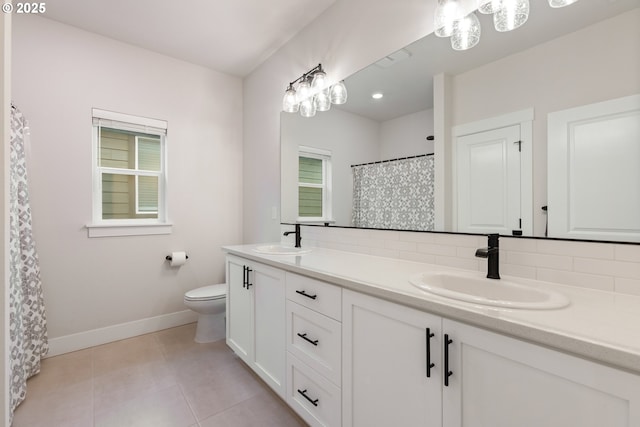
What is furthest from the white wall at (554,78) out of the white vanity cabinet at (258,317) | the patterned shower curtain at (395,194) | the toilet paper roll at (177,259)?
the toilet paper roll at (177,259)

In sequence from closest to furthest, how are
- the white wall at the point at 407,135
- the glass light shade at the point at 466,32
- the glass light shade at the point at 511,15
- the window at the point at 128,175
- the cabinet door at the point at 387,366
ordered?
1. the cabinet door at the point at 387,366
2. the glass light shade at the point at 511,15
3. the glass light shade at the point at 466,32
4. the white wall at the point at 407,135
5. the window at the point at 128,175

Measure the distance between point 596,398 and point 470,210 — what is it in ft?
2.70

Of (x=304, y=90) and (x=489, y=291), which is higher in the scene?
(x=304, y=90)

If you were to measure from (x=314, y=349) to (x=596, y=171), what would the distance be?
1304 mm

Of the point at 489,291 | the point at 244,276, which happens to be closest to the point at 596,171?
the point at 489,291

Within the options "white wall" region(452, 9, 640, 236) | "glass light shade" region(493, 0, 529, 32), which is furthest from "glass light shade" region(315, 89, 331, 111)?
"glass light shade" region(493, 0, 529, 32)

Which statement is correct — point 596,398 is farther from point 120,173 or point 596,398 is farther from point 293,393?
point 120,173

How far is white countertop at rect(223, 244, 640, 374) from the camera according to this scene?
0.61 meters

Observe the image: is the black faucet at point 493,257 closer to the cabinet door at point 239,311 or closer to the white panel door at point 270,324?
the white panel door at point 270,324

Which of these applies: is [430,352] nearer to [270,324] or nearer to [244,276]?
[270,324]

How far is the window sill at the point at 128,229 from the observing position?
242cm

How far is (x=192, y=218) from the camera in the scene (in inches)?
114

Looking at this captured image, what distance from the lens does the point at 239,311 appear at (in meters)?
2.03

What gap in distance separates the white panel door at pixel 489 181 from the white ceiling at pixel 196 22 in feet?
5.13
